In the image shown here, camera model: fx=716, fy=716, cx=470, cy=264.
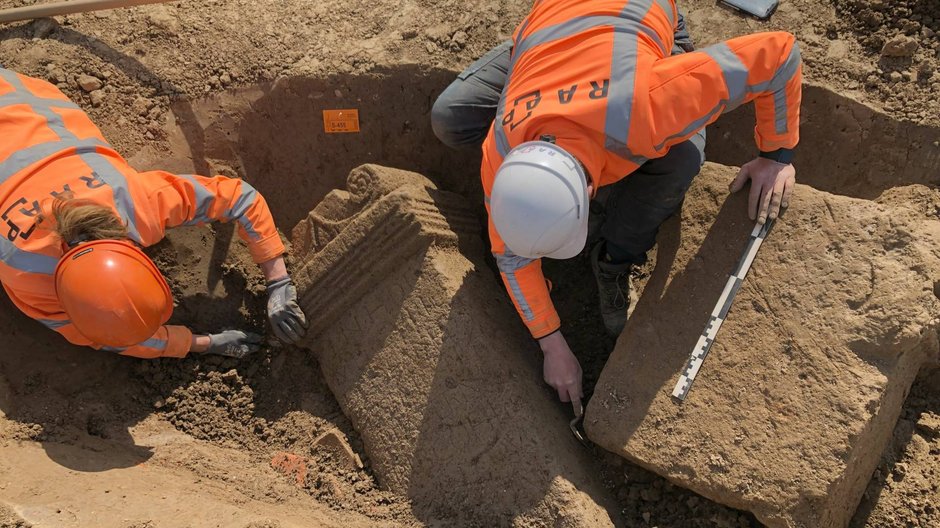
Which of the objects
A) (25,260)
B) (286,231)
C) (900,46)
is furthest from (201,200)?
(900,46)

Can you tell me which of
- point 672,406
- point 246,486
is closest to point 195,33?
point 246,486

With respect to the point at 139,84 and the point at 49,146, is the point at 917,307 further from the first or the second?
the point at 139,84

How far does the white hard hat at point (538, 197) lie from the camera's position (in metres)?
2.55

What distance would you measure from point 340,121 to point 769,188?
7.77 ft

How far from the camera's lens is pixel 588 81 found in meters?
2.65

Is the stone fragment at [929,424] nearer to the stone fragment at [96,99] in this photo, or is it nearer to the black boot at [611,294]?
the black boot at [611,294]

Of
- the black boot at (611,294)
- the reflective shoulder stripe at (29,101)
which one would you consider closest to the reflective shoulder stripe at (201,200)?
the reflective shoulder stripe at (29,101)

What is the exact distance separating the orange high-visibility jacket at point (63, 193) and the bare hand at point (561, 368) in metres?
1.51

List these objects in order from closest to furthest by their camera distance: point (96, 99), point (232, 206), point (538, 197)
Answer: point (538, 197), point (232, 206), point (96, 99)

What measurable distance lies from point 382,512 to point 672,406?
4.47ft

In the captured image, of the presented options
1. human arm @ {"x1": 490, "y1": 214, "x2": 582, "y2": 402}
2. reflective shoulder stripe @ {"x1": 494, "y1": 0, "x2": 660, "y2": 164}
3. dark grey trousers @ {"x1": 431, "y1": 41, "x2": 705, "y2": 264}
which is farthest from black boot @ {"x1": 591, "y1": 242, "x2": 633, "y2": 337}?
reflective shoulder stripe @ {"x1": 494, "y1": 0, "x2": 660, "y2": 164}

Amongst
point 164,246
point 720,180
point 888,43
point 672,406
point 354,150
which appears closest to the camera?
point 672,406

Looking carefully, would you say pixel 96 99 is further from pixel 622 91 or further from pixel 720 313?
pixel 720 313

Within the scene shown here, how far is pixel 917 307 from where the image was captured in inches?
104
